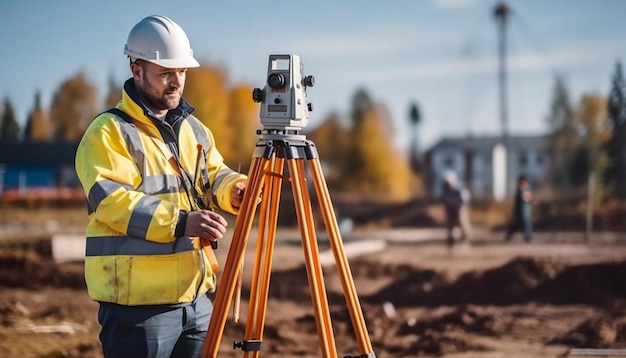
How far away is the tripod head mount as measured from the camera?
283cm

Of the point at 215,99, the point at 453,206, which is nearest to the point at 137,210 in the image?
the point at 453,206

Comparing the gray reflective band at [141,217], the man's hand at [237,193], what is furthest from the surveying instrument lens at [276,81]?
the gray reflective band at [141,217]

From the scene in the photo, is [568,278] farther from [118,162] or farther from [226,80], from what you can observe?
[226,80]

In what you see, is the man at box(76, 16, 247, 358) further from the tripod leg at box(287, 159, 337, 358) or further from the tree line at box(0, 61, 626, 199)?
the tree line at box(0, 61, 626, 199)

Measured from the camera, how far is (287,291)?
33.2 feet

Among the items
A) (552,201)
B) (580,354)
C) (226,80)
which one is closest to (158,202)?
(580,354)

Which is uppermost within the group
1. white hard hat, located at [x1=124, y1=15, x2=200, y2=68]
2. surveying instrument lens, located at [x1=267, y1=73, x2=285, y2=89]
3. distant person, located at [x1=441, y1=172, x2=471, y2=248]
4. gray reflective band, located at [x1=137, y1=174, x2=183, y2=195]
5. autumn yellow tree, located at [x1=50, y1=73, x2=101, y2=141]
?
autumn yellow tree, located at [x1=50, y1=73, x2=101, y2=141]

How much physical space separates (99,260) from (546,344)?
4.73 meters

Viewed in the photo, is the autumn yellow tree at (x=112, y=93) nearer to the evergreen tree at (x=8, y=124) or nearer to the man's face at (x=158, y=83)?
the evergreen tree at (x=8, y=124)

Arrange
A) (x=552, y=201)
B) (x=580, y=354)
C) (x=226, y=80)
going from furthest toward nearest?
(x=226, y=80)
(x=552, y=201)
(x=580, y=354)

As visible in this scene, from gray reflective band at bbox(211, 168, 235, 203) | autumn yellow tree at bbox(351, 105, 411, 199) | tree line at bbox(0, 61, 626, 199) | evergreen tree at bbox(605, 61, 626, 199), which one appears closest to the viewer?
gray reflective band at bbox(211, 168, 235, 203)

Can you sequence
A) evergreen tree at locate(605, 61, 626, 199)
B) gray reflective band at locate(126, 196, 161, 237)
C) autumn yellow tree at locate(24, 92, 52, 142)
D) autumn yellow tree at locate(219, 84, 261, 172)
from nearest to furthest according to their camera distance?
gray reflective band at locate(126, 196, 161, 237), evergreen tree at locate(605, 61, 626, 199), autumn yellow tree at locate(24, 92, 52, 142), autumn yellow tree at locate(219, 84, 261, 172)

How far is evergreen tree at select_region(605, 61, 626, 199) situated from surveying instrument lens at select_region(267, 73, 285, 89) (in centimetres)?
1295

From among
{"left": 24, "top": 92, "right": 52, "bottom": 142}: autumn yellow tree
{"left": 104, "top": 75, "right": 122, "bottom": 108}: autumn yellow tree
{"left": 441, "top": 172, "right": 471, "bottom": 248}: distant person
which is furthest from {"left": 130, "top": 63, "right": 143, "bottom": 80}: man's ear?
{"left": 104, "top": 75, "right": 122, "bottom": 108}: autumn yellow tree
